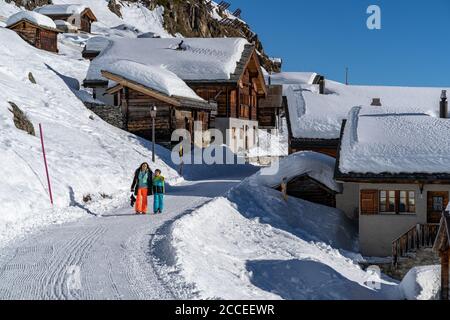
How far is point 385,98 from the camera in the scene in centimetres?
3200

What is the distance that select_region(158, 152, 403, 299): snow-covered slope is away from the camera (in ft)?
33.9

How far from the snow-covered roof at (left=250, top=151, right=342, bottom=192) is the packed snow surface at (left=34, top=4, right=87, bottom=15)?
54125 mm

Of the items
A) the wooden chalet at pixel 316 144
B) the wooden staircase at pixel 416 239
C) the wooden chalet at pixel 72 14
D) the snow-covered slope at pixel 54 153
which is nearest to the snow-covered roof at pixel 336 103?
the wooden chalet at pixel 316 144

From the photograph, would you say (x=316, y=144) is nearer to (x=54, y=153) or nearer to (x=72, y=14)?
(x=54, y=153)

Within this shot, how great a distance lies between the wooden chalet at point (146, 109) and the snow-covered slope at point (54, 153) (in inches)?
67.6

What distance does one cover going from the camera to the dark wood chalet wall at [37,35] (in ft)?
150

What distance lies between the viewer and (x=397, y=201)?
17969mm

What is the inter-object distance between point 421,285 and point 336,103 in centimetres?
1753

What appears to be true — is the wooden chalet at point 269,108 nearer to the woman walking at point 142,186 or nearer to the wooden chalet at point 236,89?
the wooden chalet at point 236,89

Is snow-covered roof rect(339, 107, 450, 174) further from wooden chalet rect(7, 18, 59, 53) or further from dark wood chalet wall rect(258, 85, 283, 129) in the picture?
wooden chalet rect(7, 18, 59, 53)

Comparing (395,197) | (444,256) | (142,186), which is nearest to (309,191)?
(395,197)

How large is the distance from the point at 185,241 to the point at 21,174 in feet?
Answer: 19.8
